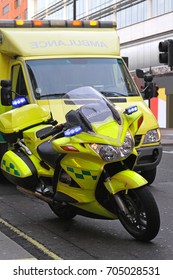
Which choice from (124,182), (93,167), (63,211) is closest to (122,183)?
(124,182)

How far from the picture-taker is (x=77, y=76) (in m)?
9.04

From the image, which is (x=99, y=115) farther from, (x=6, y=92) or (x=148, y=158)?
(x=6, y=92)

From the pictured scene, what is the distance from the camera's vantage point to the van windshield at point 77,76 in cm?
879

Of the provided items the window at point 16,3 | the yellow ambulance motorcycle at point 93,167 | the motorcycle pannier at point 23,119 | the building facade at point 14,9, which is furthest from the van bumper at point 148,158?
the window at point 16,3

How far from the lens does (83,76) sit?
9086 millimetres

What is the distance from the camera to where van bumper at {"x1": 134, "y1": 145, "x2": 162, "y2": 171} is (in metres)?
8.12

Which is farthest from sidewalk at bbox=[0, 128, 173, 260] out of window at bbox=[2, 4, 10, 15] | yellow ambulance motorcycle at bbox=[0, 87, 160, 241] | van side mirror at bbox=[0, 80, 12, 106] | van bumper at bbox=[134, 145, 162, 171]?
window at bbox=[2, 4, 10, 15]

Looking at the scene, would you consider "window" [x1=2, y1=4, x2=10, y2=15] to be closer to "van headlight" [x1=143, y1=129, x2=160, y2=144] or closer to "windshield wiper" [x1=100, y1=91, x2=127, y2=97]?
"windshield wiper" [x1=100, y1=91, x2=127, y2=97]

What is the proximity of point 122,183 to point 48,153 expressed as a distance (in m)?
1.02

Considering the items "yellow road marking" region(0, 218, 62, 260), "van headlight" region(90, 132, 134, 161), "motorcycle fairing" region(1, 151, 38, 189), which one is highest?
"van headlight" region(90, 132, 134, 161)

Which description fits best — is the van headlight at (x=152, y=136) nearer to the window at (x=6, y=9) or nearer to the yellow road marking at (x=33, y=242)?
the yellow road marking at (x=33, y=242)

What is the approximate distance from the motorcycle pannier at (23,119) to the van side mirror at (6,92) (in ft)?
6.40

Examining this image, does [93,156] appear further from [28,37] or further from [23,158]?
[28,37]

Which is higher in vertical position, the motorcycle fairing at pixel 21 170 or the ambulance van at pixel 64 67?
the ambulance van at pixel 64 67
